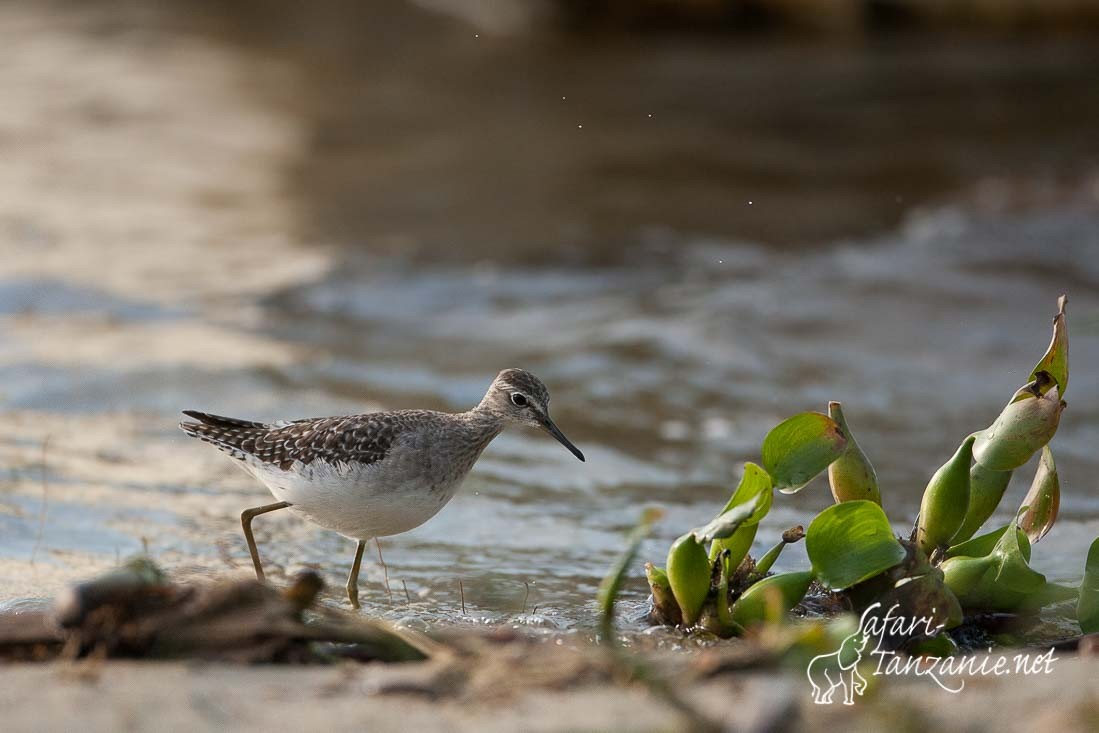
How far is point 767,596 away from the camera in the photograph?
424 cm

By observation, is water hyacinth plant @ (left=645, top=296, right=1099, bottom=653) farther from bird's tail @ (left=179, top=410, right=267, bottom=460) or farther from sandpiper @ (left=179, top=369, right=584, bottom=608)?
bird's tail @ (left=179, top=410, right=267, bottom=460)

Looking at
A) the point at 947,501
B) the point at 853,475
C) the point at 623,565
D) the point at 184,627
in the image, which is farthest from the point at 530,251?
the point at 184,627

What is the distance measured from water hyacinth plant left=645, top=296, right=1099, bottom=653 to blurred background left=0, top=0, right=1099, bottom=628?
0.71 metres

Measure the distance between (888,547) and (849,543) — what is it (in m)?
0.12

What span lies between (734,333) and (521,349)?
1.64 m

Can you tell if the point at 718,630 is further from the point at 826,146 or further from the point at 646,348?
the point at 826,146

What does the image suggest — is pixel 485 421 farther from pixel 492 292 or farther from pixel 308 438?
pixel 492 292

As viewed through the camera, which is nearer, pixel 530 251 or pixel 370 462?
pixel 370 462

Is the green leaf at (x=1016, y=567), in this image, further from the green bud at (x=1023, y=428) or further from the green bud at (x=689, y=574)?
the green bud at (x=689, y=574)

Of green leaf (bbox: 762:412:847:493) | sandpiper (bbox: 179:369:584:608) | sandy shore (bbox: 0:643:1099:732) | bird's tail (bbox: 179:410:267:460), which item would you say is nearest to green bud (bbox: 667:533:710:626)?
green leaf (bbox: 762:412:847:493)

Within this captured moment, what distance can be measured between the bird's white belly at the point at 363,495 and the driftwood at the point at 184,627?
3.83ft

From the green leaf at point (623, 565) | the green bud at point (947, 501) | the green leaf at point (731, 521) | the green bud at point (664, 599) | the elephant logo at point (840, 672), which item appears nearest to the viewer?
the elephant logo at point (840, 672)

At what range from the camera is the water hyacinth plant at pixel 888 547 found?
4191 mm

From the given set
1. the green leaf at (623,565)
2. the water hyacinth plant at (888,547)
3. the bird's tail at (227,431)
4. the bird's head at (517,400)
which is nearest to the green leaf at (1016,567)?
the water hyacinth plant at (888,547)
